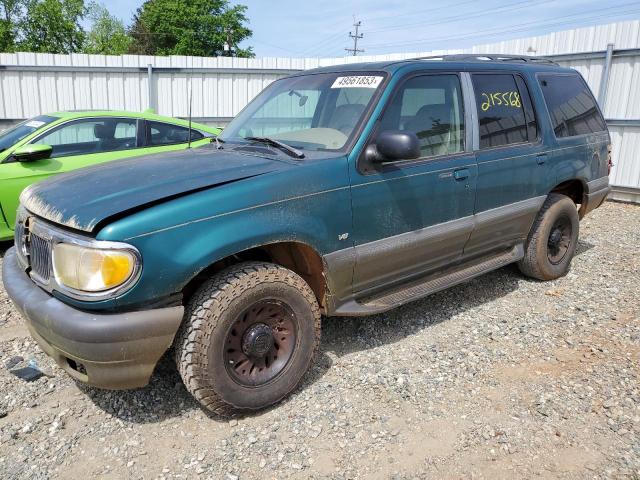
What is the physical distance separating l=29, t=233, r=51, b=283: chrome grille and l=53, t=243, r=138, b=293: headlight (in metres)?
0.29

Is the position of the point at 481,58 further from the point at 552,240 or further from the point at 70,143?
the point at 70,143

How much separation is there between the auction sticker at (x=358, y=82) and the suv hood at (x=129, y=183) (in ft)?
2.91

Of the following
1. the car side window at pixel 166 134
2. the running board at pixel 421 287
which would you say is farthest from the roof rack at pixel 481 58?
the car side window at pixel 166 134

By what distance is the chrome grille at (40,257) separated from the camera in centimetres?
275

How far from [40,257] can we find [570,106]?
4.65m

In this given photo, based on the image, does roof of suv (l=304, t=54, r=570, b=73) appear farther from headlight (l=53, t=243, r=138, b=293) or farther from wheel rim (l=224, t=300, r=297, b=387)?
headlight (l=53, t=243, r=138, b=293)

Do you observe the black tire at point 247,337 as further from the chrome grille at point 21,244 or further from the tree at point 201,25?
the tree at point 201,25

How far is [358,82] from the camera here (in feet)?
12.0

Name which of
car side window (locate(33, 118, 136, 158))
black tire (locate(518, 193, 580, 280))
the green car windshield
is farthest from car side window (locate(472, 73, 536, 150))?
the green car windshield

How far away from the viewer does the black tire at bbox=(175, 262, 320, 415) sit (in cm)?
276

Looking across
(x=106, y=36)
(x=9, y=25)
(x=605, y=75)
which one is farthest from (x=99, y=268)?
(x=106, y=36)

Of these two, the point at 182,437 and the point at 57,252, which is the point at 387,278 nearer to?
the point at 182,437

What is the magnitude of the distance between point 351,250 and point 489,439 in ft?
4.36

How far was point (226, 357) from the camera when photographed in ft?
9.50
